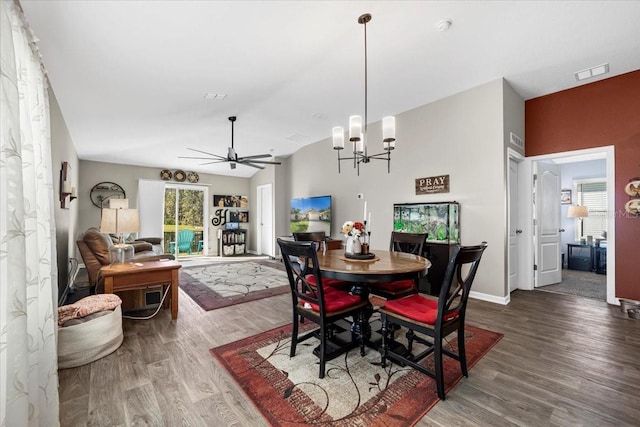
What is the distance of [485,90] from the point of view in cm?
377

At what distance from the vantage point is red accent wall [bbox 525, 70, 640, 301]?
3443 millimetres

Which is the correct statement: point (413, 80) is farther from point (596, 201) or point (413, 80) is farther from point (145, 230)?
point (145, 230)

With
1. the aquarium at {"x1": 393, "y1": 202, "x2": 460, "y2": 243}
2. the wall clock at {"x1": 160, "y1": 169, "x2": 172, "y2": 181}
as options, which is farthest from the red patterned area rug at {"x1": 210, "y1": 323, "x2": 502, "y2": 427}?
the wall clock at {"x1": 160, "y1": 169, "x2": 172, "y2": 181}

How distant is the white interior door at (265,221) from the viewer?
314 inches

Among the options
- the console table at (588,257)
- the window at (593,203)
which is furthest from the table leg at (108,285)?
the window at (593,203)

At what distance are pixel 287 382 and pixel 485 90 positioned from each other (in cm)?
419

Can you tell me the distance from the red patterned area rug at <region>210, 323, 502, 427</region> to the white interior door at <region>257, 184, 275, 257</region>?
5520mm

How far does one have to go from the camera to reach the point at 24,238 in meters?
1.25

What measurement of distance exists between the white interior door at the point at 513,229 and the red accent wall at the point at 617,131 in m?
0.68

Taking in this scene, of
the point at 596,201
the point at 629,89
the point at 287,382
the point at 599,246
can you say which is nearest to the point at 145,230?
the point at 287,382

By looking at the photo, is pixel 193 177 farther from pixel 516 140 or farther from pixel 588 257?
pixel 588 257

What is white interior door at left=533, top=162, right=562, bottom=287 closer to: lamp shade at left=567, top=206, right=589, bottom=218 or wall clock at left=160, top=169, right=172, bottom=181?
lamp shade at left=567, top=206, right=589, bottom=218

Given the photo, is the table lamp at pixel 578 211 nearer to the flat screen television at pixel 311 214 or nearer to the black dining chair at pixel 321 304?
the flat screen television at pixel 311 214

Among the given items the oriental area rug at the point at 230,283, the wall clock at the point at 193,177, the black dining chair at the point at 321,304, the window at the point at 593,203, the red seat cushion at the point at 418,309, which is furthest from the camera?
the wall clock at the point at 193,177
